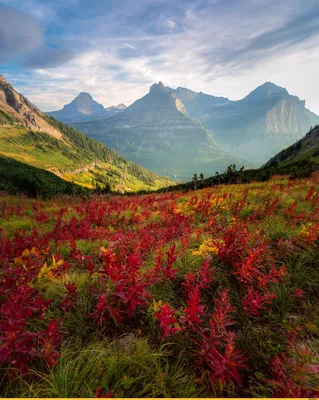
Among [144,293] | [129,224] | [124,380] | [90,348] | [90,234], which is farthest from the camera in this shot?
[129,224]

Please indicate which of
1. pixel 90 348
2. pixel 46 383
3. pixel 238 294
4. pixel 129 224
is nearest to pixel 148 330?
pixel 90 348

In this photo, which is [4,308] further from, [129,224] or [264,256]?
[129,224]

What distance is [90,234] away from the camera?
5875 millimetres

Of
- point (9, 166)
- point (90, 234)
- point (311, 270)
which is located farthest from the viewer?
point (9, 166)

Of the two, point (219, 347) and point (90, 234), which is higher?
point (90, 234)

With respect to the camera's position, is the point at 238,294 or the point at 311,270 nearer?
the point at 238,294

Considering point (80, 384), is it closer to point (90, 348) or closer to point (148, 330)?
point (90, 348)

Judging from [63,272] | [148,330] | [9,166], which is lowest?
[148,330]

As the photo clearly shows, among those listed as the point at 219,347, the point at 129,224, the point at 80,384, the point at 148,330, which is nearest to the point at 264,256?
the point at 219,347

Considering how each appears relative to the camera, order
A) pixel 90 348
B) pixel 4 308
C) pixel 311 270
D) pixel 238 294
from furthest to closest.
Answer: pixel 311 270
pixel 238 294
pixel 90 348
pixel 4 308

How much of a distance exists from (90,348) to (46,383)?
0.46 metres

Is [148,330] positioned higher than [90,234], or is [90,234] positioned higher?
[90,234]

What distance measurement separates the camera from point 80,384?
182 cm

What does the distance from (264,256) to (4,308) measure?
3669mm
